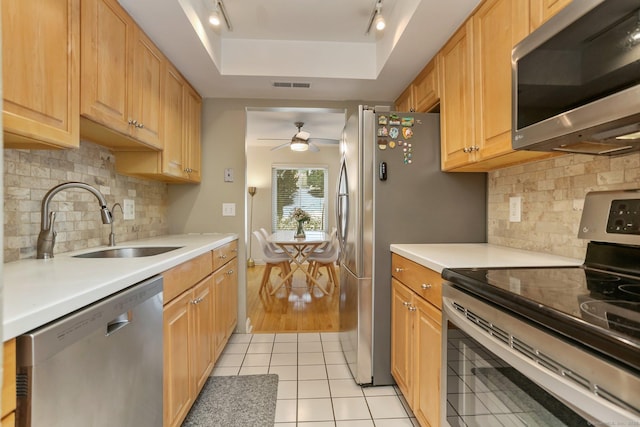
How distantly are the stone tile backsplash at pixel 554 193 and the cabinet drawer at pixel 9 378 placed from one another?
188cm

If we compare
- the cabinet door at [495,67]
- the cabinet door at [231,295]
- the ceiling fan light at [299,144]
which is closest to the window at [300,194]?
the ceiling fan light at [299,144]

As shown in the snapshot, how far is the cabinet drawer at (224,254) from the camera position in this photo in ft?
6.92

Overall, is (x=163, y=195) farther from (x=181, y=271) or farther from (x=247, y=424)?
(x=247, y=424)

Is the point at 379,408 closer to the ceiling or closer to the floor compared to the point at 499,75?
closer to the floor

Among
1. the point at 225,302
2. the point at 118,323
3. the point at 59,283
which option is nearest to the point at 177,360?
the point at 118,323

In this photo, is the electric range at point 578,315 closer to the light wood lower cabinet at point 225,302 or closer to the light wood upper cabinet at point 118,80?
the light wood lower cabinet at point 225,302

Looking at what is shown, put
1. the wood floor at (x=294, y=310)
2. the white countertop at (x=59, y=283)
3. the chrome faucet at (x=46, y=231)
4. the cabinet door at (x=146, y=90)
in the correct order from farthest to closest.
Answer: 1. the wood floor at (x=294, y=310)
2. the cabinet door at (x=146, y=90)
3. the chrome faucet at (x=46, y=231)
4. the white countertop at (x=59, y=283)

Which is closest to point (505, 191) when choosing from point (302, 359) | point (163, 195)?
point (302, 359)

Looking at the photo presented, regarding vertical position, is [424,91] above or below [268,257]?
above

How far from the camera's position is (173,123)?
2242 millimetres

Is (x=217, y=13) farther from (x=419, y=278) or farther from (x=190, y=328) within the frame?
(x=419, y=278)

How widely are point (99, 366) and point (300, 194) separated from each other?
18.1 feet

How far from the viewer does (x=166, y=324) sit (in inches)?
52.0

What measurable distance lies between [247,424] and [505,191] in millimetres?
1867
